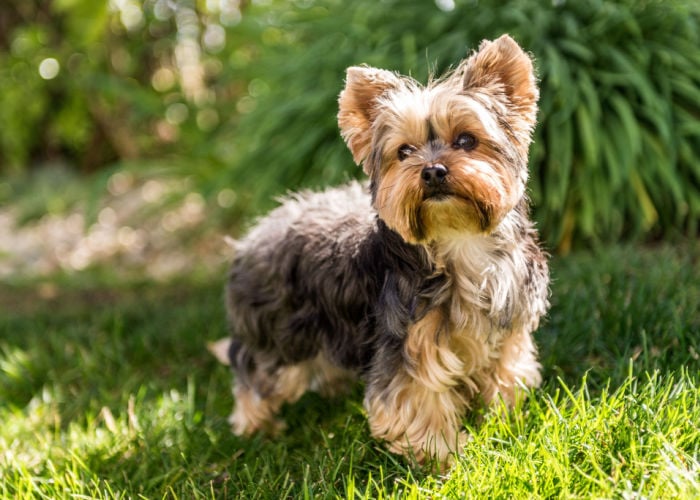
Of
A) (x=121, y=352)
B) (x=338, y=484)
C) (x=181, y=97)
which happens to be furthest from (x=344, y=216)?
(x=181, y=97)

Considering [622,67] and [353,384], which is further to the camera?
[622,67]

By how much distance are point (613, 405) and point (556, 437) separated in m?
0.27

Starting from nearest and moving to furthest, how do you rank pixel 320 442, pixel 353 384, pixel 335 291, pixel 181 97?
pixel 335 291 → pixel 320 442 → pixel 353 384 → pixel 181 97

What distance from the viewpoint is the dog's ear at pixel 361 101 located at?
2.69 metres

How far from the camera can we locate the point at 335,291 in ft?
9.93

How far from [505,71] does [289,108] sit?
9.50ft

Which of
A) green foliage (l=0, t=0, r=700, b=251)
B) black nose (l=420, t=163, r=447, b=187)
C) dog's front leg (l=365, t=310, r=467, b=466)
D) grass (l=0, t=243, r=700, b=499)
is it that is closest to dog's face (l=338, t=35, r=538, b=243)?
black nose (l=420, t=163, r=447, b=187)

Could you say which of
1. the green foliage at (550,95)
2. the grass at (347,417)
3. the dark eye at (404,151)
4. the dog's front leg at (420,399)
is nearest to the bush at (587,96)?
the green foliage at (550,95)

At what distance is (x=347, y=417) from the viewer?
323 centimetres

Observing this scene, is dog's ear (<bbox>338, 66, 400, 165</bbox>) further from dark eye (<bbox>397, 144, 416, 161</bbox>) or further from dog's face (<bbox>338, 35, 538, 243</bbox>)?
dark eye (<bbox>397, 144, 416, 161</bbox>)

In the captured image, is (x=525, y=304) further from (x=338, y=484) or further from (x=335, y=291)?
(x=338, y=484)

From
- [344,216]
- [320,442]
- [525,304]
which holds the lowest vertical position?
[320,442]

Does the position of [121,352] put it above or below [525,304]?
below

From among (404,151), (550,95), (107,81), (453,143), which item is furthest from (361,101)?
(107,81)
